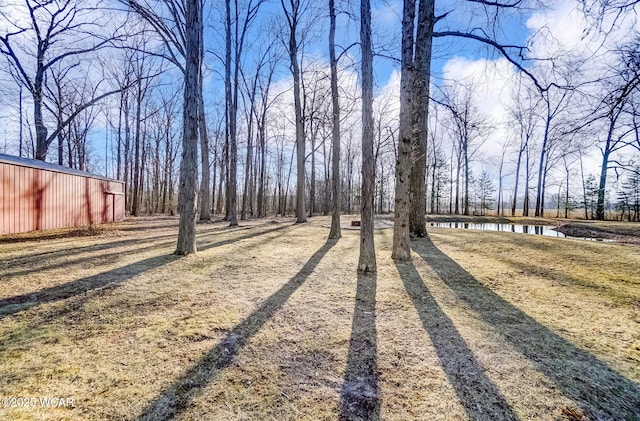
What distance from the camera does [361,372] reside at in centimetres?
195

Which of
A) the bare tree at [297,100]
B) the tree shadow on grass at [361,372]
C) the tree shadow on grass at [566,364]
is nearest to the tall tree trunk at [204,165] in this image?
the bare tree at [297,100]

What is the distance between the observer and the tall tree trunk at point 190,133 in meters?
5.42

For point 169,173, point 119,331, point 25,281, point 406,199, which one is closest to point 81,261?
point 25,281

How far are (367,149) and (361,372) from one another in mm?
3533

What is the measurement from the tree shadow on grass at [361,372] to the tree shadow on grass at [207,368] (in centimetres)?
89

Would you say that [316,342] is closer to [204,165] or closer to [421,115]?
[421,115]

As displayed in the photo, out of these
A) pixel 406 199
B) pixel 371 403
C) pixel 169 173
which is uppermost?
pixel 169 173

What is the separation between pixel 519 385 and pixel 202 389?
6.85 ft

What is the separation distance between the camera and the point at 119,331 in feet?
8.00

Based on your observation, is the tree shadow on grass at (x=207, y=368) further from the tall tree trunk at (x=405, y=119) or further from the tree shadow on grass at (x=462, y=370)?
the tall tree trunk at (x=405, y=119)

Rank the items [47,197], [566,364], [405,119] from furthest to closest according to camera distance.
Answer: [47,197], [405,119], [566,364]

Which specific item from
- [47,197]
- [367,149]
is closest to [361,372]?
[367,149]

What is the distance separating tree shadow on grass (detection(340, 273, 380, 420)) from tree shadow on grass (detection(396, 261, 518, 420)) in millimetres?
522

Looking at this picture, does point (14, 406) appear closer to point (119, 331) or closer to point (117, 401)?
point (117, 401)
